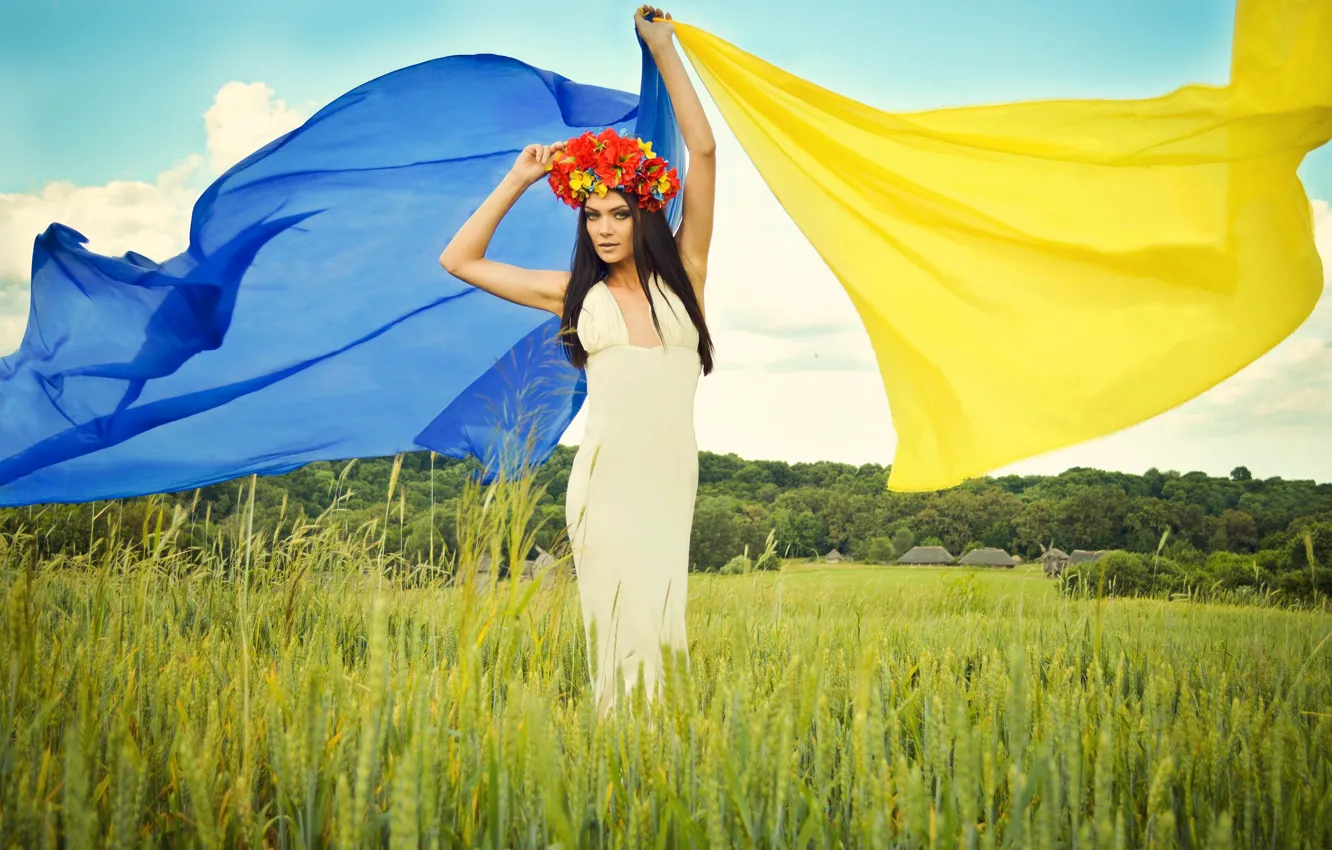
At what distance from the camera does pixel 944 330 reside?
12.1 feet

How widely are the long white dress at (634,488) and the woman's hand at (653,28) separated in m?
1.13

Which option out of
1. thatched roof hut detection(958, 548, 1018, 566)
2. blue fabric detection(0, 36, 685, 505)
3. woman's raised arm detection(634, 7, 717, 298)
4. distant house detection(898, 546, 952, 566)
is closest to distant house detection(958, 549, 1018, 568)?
thatched roof hut detection(958, 548, 1018, 566)

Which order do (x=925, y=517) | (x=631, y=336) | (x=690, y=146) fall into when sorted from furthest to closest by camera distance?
1. (x=925, y=517)
2. (x=690, y=146)
3. (x=631, y=336)

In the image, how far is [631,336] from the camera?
3516 millimetres

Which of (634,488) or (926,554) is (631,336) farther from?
(926,554)

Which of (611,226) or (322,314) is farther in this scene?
(322,314)

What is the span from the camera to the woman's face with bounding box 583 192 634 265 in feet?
11.9

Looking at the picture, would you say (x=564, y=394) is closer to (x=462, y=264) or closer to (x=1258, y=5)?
(x=462, y=264)

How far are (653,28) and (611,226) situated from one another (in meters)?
0.85

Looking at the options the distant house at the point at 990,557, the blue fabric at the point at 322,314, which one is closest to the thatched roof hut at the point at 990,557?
the distant house at the point at 990,557

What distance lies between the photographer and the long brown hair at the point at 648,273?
142 inches

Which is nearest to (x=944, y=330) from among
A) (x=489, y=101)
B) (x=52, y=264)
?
(x=489, y=101)

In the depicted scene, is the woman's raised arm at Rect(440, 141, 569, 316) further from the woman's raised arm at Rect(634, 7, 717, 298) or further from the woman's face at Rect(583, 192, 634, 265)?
the woman's raised arm at Rect(634, 7, 717, 298)

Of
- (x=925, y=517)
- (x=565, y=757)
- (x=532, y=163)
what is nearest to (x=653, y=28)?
(x=532, y=163)
